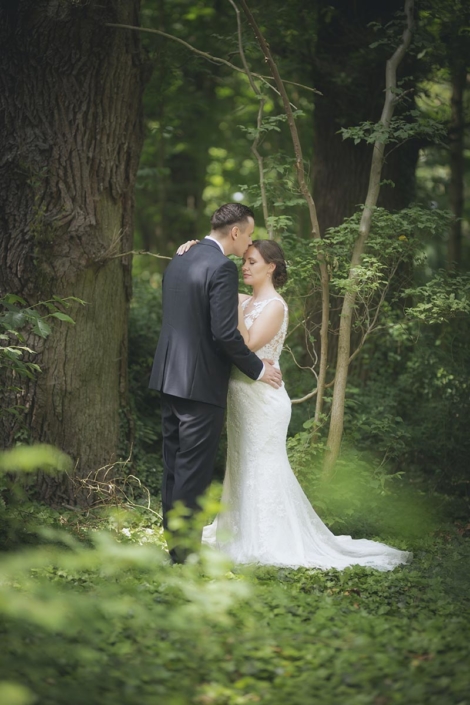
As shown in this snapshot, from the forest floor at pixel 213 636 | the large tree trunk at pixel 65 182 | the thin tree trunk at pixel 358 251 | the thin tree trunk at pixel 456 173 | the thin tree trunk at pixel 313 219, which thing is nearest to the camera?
the forest floor at pixel 213 636

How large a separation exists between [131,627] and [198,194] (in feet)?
41.8

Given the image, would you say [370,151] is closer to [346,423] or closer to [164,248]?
[346,423]

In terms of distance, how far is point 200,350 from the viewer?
15.8 ft

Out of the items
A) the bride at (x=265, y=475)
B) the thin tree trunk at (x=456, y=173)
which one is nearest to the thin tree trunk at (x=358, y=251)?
the bride at (x=265, y=475)

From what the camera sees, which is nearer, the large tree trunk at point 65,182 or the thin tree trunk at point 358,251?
the large tree trunk at point 65,182

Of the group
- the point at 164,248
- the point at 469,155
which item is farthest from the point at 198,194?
the point at 469,155

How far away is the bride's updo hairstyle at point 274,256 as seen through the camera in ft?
17.2

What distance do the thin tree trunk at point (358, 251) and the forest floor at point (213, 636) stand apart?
1.59 meters

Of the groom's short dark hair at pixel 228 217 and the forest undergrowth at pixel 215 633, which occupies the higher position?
the groom's short dark hair at pixel 228 217

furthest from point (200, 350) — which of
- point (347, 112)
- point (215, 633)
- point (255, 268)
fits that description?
point (347, 112)

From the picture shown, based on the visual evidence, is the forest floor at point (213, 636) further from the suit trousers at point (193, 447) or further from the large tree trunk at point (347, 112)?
the large tree trunk at point (347, 112)

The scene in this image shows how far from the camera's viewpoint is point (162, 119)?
9656 mm

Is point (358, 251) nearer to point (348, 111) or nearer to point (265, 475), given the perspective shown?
point (265, 475)

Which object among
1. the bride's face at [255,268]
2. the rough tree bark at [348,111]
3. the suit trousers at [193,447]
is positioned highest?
the rough tree bark at [348,111]
